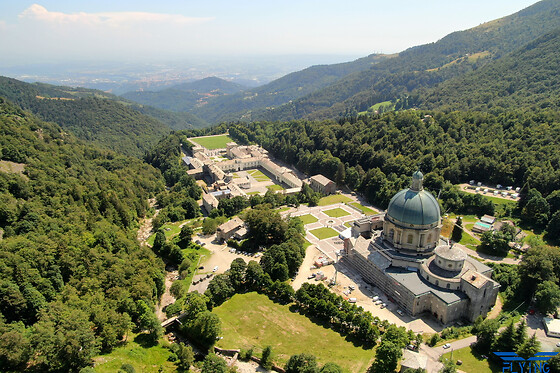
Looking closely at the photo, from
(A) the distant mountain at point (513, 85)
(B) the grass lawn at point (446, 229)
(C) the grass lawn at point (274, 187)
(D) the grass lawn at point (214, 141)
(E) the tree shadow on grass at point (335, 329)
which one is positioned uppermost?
(A) the distant mountain at point (513, 85)

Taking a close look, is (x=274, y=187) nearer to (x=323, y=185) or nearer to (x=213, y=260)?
(x=323, y=185)

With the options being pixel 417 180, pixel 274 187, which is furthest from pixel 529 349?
pixel 274 187

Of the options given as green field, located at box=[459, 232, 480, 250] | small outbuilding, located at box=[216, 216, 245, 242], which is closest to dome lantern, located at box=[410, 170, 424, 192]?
green field, located at box=[459, 232, 480, 250]

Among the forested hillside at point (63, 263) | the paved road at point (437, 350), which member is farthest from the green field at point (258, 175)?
the paved road at point (437, 350)

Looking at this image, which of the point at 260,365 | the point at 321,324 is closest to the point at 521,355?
the point at 321,324

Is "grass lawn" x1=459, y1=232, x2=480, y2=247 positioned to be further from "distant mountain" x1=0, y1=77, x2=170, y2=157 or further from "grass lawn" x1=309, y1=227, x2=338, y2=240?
"distant mountain" x1=0, y1=77, x2=170, y2=157

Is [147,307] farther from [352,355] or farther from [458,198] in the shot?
[458,198]

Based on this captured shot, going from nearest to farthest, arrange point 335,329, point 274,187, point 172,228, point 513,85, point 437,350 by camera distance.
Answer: point 437,350 → point 335,329 → point 172,228 → point 274,187 → point 513,85

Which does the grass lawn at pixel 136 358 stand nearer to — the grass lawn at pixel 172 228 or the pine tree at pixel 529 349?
the grass lawn at pixel 172 228
